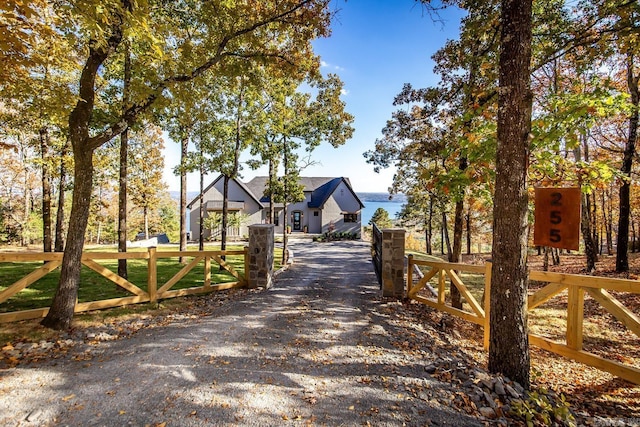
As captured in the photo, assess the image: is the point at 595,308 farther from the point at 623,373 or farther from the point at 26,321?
the point at 26,321

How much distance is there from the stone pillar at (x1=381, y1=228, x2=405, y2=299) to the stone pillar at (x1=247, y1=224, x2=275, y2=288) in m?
3.53

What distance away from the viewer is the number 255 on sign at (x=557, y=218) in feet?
13.1

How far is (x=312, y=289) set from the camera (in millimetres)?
9250

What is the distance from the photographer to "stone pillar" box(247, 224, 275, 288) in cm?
912

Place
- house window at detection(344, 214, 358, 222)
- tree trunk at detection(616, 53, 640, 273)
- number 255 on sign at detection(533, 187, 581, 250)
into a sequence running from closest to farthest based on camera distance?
number 255 on sign at detection(533, 187, 581, 250) → tree trunk at detection(616, 53, 640, 273) → house window at detection(344, 214, 358, 222)

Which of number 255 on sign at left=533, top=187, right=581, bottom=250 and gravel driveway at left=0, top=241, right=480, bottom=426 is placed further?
number 255 on sign at left=533, top=187, right=581, bottom=250

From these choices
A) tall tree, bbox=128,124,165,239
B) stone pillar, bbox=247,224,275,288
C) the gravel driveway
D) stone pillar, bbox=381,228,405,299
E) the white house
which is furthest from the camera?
the white house

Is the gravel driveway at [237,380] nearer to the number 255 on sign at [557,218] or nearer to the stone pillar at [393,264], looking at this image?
→ the stone pillar at [393,264]

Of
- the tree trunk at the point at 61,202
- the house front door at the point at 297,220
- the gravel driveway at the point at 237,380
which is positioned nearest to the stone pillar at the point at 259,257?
the gravel driveway at the point at 237,380

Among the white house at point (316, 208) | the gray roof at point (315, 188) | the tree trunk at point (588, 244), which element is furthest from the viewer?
the gray roof at point (315, 188)

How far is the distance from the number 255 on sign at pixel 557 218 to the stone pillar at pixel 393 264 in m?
4.09

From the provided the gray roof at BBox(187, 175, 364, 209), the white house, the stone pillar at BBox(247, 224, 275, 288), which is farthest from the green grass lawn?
the gray roof at BBox(187, 175, 364, 209)

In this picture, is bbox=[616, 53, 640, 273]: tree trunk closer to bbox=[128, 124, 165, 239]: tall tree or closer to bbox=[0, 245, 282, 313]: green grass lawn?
bbox=[0, 245, 282, 313]: green grass lawn

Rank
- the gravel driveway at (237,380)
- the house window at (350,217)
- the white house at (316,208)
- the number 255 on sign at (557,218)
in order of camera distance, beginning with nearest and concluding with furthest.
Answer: the gravel driveway at (237,380)
the number 255 on sign at (557,218)
the white house at (316,208)
the house window at (350,217)
